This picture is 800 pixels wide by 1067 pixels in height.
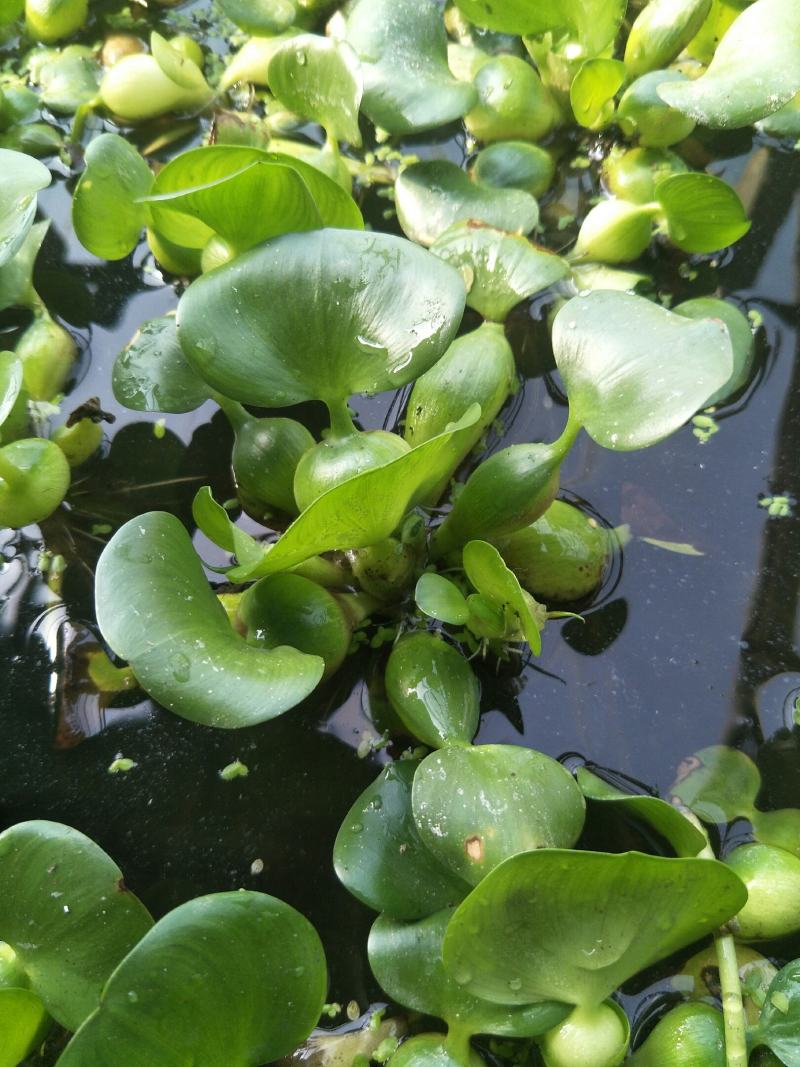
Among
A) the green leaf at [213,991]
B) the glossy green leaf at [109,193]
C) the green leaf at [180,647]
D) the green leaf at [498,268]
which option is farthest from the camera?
the green leaf at [498,268]

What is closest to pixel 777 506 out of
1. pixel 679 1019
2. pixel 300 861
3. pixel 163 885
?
pixel 679 1019

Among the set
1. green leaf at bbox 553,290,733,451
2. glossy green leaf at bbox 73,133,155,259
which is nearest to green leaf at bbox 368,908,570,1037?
green leaf at bbox 553,290,733,451

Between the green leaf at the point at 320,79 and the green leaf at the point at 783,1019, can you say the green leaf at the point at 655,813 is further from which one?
the green leaf at the point at 320,79

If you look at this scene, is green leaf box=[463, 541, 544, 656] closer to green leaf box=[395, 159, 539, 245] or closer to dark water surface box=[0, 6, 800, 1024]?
dark water surface box=[0, 6, 800, 1024]

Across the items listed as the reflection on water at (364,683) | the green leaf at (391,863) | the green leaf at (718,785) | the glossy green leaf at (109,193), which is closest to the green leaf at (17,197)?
the glossy green leaf at (109,193)

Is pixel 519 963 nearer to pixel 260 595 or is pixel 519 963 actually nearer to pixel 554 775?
pixel 554 775
